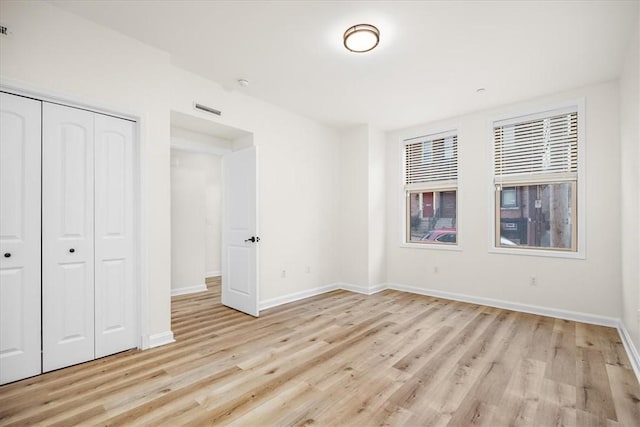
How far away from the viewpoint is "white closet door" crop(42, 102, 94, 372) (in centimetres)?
239

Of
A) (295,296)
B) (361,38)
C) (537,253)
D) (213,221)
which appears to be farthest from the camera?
(213,221)

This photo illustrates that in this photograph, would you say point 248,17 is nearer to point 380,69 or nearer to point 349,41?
point 349,41

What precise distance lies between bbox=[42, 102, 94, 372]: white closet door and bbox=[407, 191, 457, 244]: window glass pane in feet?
15.0

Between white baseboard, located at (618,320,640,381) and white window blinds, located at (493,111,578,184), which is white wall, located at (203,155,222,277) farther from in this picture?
white baseboard, located at (618,320,640,381)

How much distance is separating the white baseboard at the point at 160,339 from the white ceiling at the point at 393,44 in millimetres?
2808

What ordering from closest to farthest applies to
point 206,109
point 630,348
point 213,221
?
1. point 630,348
2. point 206,109
3. point 213,221

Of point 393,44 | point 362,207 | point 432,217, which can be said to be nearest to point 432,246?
point 432,217

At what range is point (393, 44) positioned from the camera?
110 inches

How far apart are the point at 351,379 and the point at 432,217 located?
346cm

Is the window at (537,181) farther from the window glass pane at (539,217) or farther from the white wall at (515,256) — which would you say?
the white wall at (515,256)

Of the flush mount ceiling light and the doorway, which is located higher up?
the flush mount ceiling light

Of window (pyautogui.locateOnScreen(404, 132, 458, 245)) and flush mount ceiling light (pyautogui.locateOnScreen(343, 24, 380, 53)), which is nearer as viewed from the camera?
flush mount ceiling light (pyautogui.locateOnScreen(343, 24, 380, 53))

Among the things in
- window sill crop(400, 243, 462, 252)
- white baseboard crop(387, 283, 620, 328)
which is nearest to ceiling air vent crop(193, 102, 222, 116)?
window sill crop(400, 243, 462, 252)

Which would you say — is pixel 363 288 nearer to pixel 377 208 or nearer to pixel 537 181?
pixel 377 208
